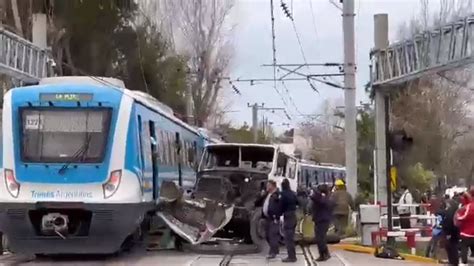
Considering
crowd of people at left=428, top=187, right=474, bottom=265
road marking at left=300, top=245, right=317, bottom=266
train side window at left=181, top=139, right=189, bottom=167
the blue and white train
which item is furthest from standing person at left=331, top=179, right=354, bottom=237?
the blue and white train

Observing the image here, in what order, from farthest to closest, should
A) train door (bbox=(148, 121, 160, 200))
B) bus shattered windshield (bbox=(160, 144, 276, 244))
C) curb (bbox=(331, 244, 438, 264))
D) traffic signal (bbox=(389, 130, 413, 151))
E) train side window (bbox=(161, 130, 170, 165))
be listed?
train side window (bbox=(161, 130, 170, 165)) → traffic signal (bbox=(389, 130, 413, 151)) → bus shattered windshield (bbox=(160, 144, 276, 244)) → train door (bbox=(148, 121, 160, 200)) → curb (bbox=(331, 244, 438, 264))

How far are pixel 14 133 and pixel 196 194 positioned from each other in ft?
19.6

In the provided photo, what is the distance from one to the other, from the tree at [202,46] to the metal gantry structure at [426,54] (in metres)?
30.7

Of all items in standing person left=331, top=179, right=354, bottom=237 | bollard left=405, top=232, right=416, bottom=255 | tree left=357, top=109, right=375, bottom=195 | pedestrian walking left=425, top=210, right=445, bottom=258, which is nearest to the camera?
pedestrian walking left=425, top=210, right=445, bottom=258

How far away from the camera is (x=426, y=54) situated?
80.6 ft

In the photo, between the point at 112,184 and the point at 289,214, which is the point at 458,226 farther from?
the point at 112,184

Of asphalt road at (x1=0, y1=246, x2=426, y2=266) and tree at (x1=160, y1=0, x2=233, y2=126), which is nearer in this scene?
asphalt road at (x1=0, y1=246, x2=426, y2=266)

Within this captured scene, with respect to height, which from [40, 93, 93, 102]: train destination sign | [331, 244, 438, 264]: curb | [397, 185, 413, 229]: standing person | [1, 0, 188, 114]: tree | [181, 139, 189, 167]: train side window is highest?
[1, 0, 188, 114]: tree

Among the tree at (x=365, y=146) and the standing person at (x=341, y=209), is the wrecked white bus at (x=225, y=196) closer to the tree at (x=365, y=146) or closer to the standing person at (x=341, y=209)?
the standing person at (x=341, y=209)

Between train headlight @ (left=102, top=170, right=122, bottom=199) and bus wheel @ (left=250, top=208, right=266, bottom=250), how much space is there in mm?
4359

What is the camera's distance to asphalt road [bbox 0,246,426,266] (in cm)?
1842

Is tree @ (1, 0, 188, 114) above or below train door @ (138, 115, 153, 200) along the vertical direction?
above

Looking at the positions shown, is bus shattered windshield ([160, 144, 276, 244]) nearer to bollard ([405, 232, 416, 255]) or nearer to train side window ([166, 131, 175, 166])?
train side window ([166, 131, 175, 166])

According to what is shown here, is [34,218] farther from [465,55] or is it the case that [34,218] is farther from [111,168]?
[465,55]
